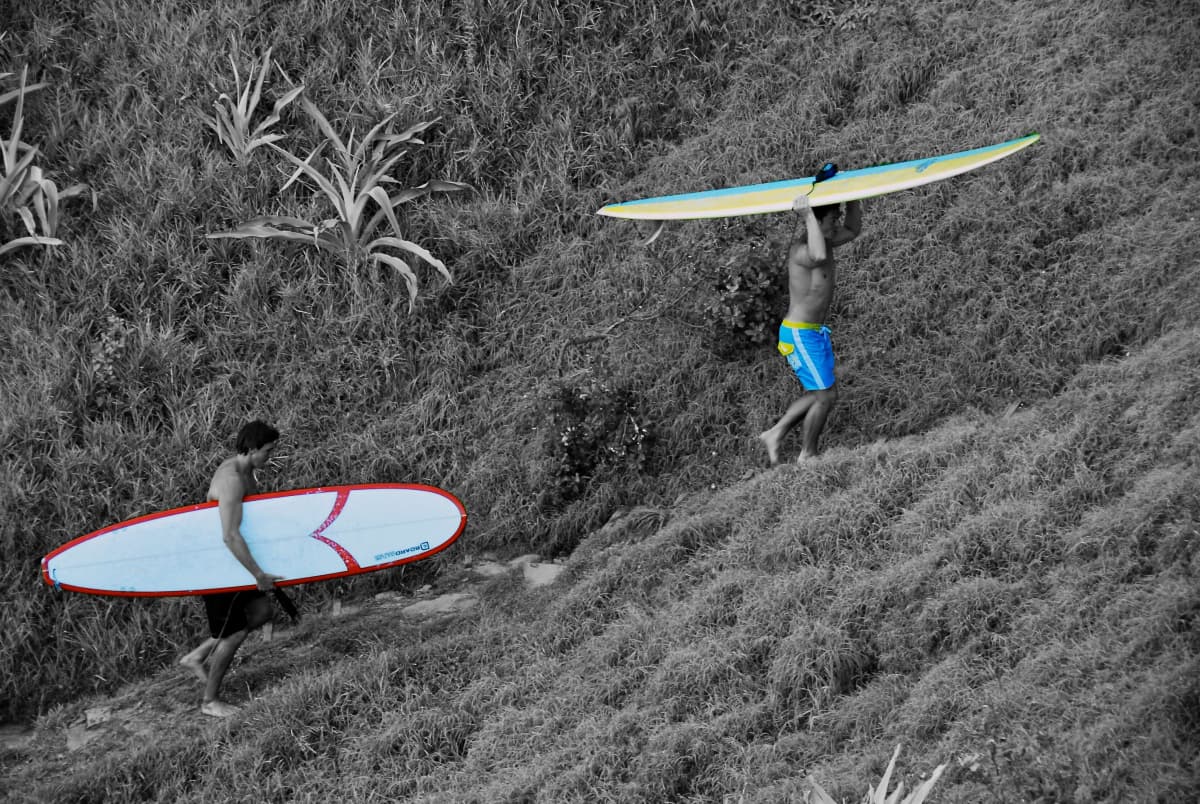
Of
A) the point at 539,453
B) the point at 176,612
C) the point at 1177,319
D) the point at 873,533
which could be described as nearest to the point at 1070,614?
the point at 873,533

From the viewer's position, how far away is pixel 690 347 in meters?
7.42

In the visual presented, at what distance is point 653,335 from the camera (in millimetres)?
7605

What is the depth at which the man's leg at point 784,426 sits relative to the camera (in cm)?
636

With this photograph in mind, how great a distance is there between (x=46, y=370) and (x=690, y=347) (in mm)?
4085

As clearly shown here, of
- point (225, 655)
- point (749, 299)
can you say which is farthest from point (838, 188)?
point (225, 655)

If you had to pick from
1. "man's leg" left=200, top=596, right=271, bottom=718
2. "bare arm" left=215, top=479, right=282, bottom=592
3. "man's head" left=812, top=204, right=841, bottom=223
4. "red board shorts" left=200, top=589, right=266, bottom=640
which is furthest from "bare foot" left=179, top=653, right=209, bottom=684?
"man's head" left=812, top=204, right=841, bottom=223

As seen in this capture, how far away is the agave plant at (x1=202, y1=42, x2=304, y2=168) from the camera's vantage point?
27.9 ft

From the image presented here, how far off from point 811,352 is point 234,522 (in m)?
3.03

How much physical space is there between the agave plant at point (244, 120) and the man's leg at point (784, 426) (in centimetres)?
425

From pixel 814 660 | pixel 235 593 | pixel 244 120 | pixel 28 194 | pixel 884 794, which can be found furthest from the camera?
pixel 244 120

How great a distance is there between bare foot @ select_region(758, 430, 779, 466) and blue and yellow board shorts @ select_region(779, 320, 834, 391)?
37cm

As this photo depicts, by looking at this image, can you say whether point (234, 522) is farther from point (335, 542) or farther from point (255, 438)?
point (335, 542)

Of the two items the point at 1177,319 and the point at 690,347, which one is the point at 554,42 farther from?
the point at 1177,319

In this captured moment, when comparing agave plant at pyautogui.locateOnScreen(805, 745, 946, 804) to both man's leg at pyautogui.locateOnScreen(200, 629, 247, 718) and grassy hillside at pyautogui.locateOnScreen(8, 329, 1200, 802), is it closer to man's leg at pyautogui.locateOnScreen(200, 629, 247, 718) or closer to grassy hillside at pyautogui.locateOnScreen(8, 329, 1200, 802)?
grassy hillside at pyautogui.locateOnScreen(8, 329, 1200, 802)
